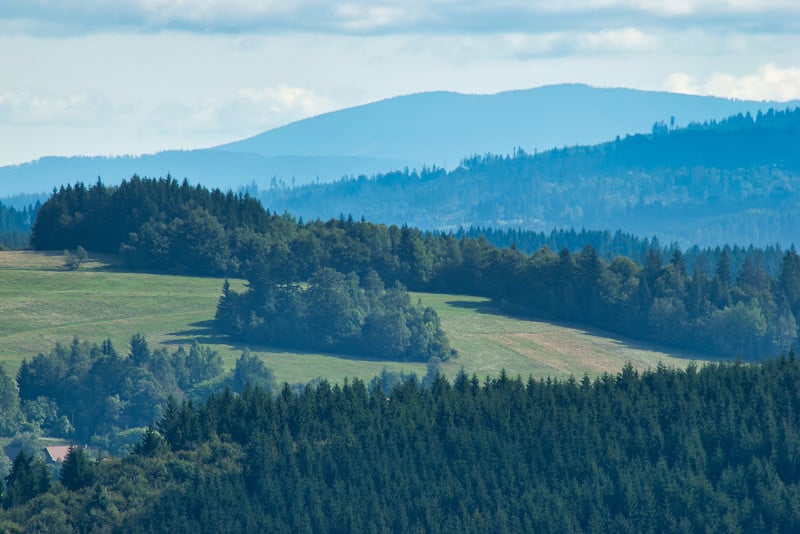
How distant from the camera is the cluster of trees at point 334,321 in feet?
589

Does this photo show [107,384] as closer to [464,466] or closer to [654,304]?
[654,304]

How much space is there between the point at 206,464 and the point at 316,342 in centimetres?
9429

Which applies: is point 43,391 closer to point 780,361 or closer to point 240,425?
point 240,425

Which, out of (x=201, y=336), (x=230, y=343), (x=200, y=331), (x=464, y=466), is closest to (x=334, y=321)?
(x=230, y=343)

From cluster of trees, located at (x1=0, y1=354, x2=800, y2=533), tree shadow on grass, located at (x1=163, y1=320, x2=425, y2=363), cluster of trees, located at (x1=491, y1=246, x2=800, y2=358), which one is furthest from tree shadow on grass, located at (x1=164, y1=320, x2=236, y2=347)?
cluster of trees, located at (x1=0, y1=354, x2=800, y2=533)

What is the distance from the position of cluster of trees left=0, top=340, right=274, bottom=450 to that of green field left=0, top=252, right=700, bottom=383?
2628mm

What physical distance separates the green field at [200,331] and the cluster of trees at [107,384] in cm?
263

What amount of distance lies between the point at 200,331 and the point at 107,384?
650 inches

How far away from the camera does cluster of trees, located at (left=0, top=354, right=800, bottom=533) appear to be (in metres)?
83.6

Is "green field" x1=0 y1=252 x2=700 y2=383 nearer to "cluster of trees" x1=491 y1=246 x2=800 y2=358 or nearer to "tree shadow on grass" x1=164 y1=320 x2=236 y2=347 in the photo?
"tree shadow on grass" x1=164 y1=320 x2=236 y2=347

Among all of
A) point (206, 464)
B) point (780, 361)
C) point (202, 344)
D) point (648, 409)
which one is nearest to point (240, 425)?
point (206, 464)

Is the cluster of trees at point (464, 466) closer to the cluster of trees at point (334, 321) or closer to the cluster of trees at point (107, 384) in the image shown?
the cluster of trees at point (107, 384)

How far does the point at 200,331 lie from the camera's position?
595 ft

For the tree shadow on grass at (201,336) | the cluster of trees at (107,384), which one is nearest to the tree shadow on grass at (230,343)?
the tree shadow on grass at (201,336)
